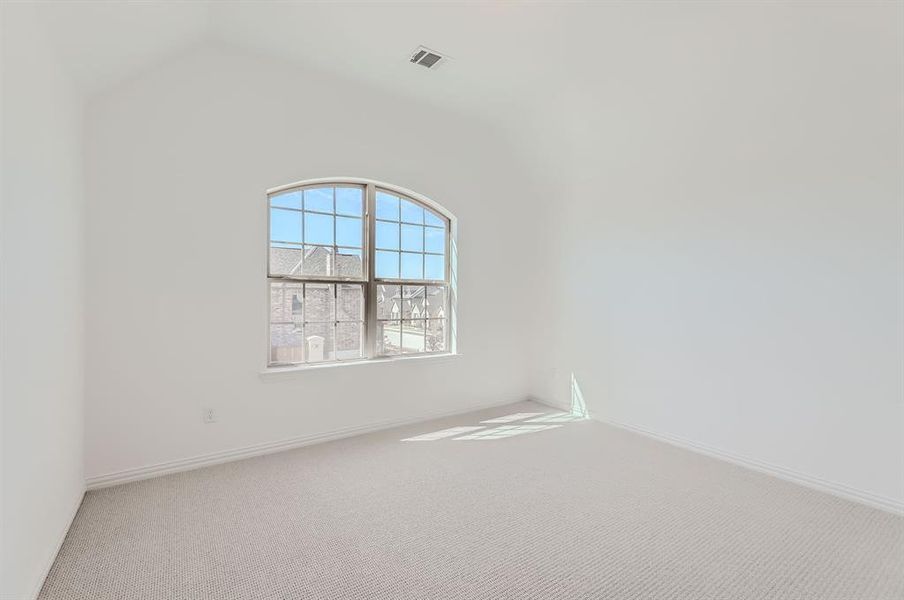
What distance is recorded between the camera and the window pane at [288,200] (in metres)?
3.36

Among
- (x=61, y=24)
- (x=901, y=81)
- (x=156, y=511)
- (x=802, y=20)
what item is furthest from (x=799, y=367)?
(x=61, y=24)

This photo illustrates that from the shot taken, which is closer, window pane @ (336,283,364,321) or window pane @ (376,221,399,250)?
window pane @ (336,283,364,321)

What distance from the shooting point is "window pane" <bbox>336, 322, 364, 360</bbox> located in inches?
146

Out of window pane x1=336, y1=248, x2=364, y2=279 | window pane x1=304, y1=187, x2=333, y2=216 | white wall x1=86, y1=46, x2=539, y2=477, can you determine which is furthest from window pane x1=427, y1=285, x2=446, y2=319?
window pane x1=304, y1=187, x2=333, y2=216

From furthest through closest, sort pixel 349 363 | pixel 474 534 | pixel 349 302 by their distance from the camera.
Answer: pixel 349 302 → pixel 349 363 → pixel 474 534

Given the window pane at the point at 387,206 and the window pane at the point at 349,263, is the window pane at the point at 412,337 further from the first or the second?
the window pane at the point at 387,206

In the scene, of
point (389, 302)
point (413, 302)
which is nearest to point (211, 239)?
point (389, 302)

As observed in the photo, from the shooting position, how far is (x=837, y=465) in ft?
9.04

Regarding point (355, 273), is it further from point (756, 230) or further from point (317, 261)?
point (756, 230)

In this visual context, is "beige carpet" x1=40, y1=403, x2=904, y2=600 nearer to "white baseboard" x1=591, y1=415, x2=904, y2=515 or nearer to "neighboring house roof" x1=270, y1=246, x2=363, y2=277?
"white baseboard" x1=591, y1=415, x2=904, y2=515

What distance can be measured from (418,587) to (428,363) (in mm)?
2366

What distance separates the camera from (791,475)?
2.93 metres

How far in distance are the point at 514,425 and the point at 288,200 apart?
8.83 feet

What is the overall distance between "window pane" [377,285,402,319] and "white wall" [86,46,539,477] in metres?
0.48
